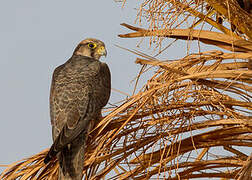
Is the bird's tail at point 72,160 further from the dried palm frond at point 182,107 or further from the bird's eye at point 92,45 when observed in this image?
the bird's eye at point 92,45

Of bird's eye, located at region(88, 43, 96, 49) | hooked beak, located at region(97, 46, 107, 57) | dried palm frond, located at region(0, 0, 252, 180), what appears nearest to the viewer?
dried palm frond, located at region(0, 0, 252, 180)

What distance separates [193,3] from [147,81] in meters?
0.83

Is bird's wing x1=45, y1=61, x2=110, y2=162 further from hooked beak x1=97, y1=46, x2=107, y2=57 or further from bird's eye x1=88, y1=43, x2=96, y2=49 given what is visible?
bird's eye x1=88, y1=43, x2=96, y2=49

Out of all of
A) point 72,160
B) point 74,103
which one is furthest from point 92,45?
point 72,160

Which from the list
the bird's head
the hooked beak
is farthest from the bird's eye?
the hooked beak

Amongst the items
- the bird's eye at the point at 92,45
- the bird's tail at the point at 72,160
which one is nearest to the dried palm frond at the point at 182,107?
the bird's tail at the point at 72,160

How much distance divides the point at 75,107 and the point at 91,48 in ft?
5.89

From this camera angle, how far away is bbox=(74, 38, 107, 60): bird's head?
5.66 m

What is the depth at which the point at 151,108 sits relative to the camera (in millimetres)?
3402

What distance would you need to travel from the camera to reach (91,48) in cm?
571

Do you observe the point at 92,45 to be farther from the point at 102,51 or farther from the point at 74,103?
the point at 74,103

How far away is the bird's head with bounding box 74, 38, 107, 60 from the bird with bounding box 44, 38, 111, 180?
Answer: 0.48 metres

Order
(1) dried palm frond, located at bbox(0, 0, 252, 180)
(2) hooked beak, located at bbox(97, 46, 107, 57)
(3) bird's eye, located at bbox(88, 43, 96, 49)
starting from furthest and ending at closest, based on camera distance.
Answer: (3) bird's eye, located at bbox(88, 43, 96, 49), (2) hooked beak, located at bbox(97, 46, 107, 57), (1) dried palm frond, located at bbox(0, 0, 252, 180)

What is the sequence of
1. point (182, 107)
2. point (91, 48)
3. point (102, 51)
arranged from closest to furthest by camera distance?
point (182, 107) < point (102, 51) < point (91, 48)
